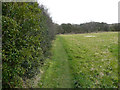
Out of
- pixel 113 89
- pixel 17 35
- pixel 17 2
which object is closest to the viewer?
pixel 17 35

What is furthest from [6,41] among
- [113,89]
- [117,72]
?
[117,72]

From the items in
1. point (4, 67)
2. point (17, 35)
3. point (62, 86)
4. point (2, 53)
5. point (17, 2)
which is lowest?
point (62, 86)

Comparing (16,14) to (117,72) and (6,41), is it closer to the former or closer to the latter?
(6,41)

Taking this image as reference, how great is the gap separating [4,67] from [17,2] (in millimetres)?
2511

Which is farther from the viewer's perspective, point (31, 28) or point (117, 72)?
point (117, 72)

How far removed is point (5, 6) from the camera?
3336 mm

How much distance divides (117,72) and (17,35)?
20.5 feet

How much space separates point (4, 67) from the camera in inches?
119

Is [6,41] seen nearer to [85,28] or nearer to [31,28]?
[31,28]

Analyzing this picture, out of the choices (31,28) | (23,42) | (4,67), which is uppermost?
(31,28)

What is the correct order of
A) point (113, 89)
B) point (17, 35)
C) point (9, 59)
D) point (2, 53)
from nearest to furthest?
point (2, 53) < point (9, 59) < point (17, 35) < point (113, 89)

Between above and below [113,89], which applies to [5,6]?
above

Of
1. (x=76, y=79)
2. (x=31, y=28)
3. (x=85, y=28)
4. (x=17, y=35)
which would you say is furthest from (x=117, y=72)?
(x=85, y=28)

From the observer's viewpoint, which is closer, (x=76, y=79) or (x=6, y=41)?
(x=6, y=41)
